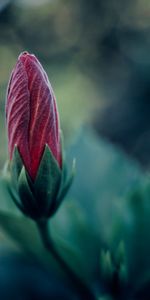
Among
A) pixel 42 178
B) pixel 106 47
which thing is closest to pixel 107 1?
pixel 106 47

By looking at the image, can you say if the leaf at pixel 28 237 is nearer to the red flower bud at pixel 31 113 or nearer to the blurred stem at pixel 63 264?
the blurred stem at pixel 63 264

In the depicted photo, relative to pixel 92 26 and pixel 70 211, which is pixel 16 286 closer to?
pixel 70 211

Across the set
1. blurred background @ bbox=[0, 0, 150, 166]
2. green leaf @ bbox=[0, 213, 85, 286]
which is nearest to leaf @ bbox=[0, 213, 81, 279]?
green leaf @ bbox=[0, 213, 85, 286]

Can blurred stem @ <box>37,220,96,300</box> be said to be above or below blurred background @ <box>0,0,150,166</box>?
below

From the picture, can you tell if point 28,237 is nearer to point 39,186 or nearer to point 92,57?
point 39,186

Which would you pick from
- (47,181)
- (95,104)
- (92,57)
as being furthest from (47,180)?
(92,57)

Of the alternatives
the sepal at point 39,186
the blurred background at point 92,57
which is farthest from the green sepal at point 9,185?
the blurred background at point 92,57

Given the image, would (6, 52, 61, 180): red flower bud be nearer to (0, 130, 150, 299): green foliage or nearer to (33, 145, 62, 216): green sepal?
(33, 145, 62, 216): green sepal
